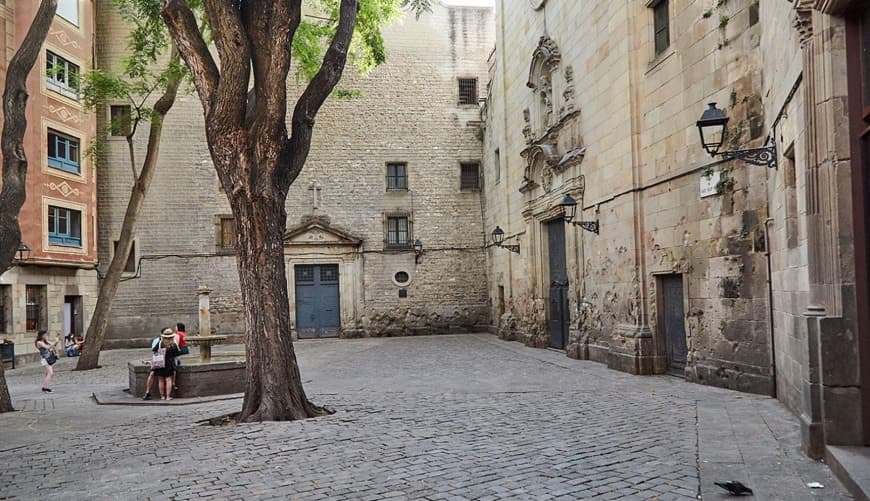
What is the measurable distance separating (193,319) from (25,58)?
1518 centimetres

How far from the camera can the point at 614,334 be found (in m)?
12.9

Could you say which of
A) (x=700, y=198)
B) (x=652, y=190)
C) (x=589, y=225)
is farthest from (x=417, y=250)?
(x=700, y=198)

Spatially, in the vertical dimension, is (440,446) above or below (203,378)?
below

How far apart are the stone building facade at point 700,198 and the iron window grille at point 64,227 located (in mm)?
14010

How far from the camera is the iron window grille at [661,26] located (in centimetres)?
1170

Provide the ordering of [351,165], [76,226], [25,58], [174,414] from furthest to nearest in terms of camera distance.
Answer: [351,165]
[76,226]
[25,58]
[174,414]

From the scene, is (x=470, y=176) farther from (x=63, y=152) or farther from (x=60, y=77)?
(x=60, y=77)

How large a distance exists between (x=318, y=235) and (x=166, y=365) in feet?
48.6

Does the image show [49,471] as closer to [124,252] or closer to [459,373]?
[459,373]

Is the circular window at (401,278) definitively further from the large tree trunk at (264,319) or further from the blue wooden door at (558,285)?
the large tree trunk at (264,319)

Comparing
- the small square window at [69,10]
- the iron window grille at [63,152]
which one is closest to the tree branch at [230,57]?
the iron window grille at [63,152]

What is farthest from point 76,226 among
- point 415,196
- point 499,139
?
point 499,139

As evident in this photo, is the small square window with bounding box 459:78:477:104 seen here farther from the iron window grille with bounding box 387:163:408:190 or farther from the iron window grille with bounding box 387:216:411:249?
the iron window grille with bounding box 387:216:411:249

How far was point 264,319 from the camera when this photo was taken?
335 inches
